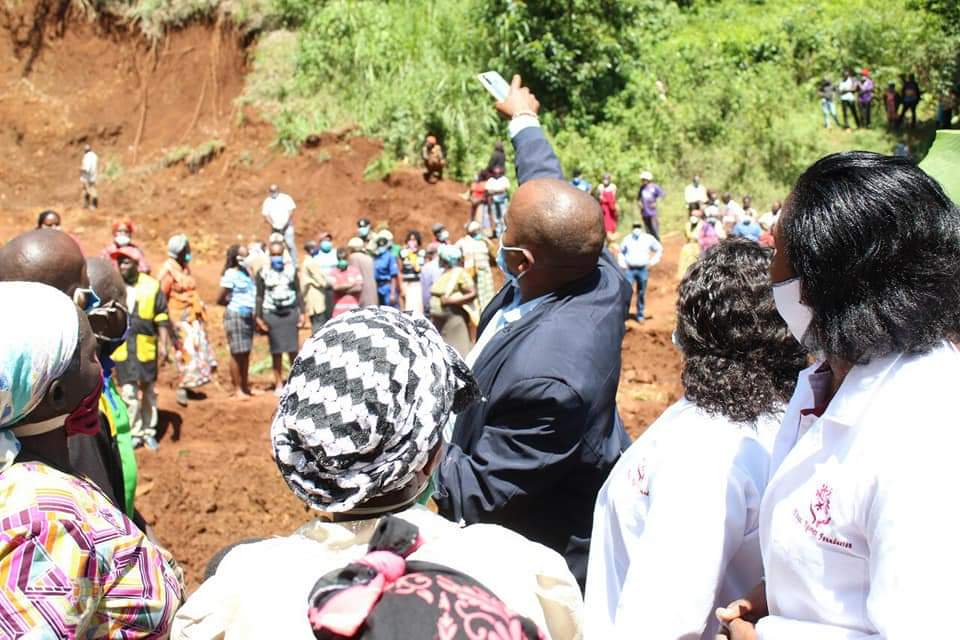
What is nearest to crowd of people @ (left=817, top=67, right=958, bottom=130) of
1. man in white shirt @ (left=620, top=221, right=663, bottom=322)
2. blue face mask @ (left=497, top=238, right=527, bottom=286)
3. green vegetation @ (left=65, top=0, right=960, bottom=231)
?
green vegetation @ (left=65, top=0, right=960, bottom=231)

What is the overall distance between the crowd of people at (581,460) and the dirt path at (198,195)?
3776 mm

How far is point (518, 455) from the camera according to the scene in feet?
8.31

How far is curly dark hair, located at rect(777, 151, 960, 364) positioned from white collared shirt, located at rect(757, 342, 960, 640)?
0.17ft

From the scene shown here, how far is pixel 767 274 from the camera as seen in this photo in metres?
2.14

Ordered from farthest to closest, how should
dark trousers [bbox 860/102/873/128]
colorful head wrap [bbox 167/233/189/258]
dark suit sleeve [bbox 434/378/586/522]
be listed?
dark trousers [bbox 860/102/873/128]
colorful head wrap [bbox 167/233/189/258]
dark suit sleeve [bbox 434/378/586/522]

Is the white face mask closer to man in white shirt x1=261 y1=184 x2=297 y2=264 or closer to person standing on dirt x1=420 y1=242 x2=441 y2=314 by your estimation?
person standing on dirt x1=420 y1=242 x2=441 y2=314

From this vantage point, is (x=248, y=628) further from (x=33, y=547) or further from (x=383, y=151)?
(x=383, y=151)

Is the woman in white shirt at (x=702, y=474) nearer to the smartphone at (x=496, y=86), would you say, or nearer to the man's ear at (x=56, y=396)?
the man's ear at (x=56, y=396)

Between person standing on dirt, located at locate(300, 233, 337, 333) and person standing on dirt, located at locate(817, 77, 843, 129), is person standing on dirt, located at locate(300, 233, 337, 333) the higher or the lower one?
the higher one

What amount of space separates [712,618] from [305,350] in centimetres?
113

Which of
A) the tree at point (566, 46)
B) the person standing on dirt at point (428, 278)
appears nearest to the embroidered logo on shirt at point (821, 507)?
the person standing on dirt at point (428, 278)

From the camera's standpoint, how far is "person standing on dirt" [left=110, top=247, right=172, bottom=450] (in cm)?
776

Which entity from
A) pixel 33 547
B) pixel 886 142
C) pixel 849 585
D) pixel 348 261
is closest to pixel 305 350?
pixel 33 547

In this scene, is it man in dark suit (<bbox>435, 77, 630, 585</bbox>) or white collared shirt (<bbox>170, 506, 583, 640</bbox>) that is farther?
man in dark suit (<bbox>435, 77, 630, 585</bbox>)
